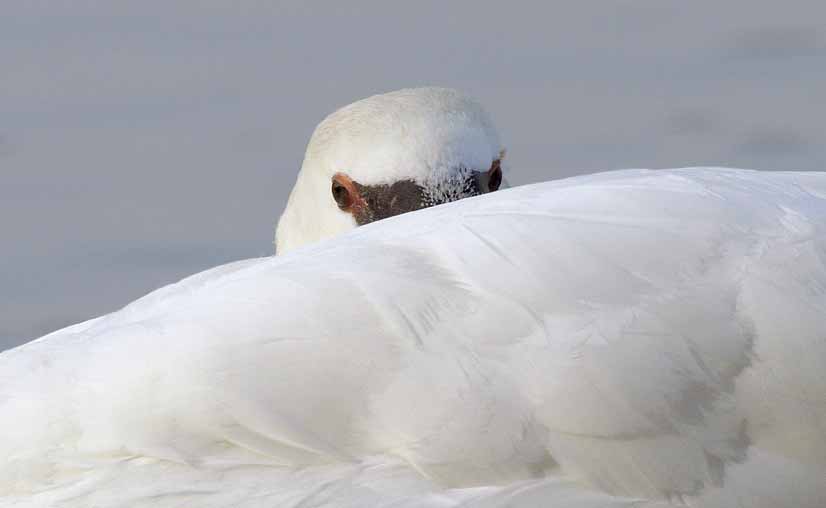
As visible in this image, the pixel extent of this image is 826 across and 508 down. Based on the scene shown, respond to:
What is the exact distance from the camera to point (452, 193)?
3613 millimetres

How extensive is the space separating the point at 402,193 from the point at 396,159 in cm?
8

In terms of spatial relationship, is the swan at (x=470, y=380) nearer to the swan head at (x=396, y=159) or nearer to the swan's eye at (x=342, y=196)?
the swan head at (x=396, y=159)

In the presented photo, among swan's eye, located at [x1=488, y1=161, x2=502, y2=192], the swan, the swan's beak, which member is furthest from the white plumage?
swan's eye, located at [x1=488, y1=161, x2=502, y2=192]

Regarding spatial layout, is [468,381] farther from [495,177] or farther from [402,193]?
[495,177]

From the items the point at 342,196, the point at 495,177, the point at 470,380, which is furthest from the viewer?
the point at 342,196

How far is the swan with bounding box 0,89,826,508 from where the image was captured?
6.09 feet

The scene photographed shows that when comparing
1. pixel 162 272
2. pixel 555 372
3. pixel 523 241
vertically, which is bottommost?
pixel 162 272

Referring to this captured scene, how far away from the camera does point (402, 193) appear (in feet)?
12.1

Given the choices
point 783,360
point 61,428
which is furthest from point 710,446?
point 61,428

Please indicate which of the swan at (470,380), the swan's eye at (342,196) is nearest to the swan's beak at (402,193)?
the swan's eye at (342,196)

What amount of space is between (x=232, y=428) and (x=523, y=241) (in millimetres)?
399

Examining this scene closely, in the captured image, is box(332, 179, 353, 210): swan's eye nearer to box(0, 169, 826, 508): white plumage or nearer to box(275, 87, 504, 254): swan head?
box(275, 87, 504, 254): swan head

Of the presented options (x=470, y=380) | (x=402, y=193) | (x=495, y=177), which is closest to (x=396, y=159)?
(x=402, y=193)

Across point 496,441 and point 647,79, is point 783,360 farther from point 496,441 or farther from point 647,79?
point 647,79
